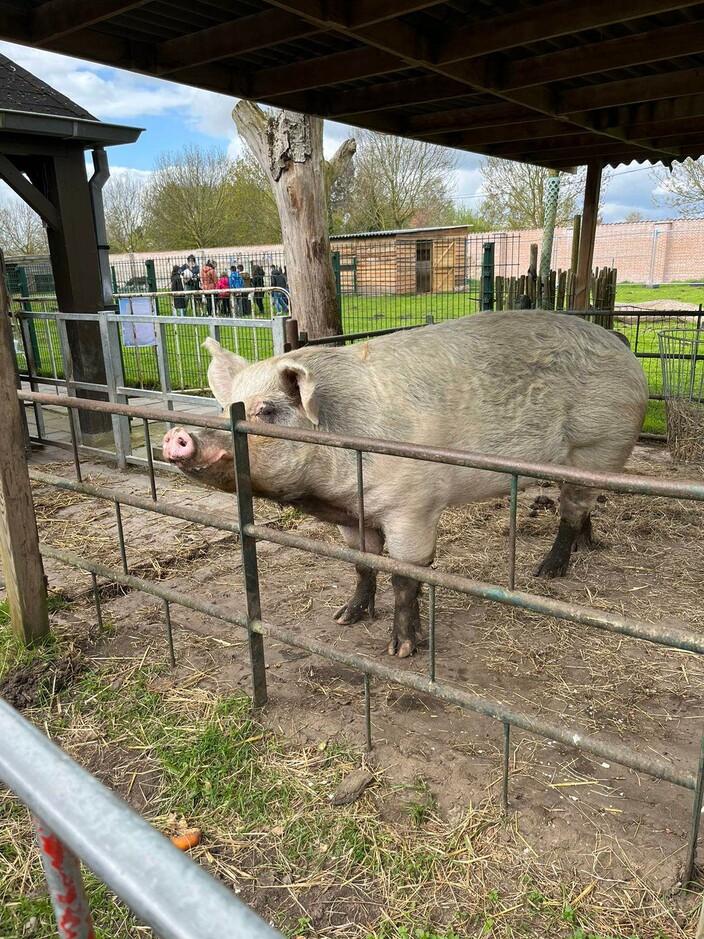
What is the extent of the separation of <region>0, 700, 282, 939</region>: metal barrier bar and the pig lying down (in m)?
2.19

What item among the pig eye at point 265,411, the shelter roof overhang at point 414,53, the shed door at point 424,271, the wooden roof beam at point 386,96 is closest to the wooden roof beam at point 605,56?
the shelter roof overhang at point 414,53

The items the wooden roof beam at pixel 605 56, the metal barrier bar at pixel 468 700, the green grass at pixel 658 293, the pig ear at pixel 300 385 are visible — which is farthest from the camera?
the green grass at pixel 658 293

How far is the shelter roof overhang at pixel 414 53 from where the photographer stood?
12.3 ft

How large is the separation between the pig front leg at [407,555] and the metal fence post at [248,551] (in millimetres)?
793

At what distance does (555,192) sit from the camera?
18.5 metres

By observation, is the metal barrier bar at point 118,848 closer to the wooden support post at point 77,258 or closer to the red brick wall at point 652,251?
the wooden support post at point 77,258

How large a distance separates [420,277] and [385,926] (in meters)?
17.8

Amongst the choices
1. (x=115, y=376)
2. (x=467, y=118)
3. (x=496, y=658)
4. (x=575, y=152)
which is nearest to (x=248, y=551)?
(x=496, y=658)

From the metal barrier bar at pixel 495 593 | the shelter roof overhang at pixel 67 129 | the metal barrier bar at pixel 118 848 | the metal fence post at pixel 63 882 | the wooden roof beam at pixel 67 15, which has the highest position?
the shelter roof overhang at pixel 67 129

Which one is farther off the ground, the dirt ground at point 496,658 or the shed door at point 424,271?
the shed door at point 424,271

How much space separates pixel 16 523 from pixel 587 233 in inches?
298

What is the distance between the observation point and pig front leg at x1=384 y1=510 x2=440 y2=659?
11.6ft

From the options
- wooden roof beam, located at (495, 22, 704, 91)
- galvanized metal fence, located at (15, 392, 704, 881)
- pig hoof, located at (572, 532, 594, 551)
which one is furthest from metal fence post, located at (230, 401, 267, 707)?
wooden roof beam, located at (495, 22, 704, 91)

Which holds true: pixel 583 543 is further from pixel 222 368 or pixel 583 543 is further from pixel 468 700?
pixel 468 700
